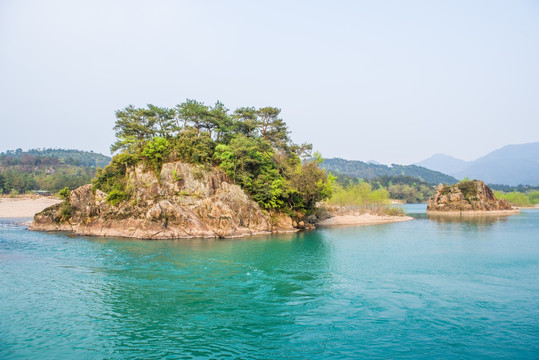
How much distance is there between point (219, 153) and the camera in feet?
143

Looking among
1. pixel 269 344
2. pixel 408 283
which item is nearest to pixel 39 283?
pixel 269 344

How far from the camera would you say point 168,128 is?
4638cm

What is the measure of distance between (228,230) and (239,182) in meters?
7.55

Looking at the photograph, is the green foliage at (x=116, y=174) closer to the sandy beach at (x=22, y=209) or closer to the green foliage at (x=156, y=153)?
the green foliage at (x=156, y=153)

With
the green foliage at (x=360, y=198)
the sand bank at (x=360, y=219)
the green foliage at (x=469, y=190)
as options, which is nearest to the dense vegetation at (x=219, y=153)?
the sand bank at (x=360, y=219)

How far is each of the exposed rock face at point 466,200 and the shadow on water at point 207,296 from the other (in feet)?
253

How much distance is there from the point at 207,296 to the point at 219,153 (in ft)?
91.1

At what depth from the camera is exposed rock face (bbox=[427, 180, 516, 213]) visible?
303 feet

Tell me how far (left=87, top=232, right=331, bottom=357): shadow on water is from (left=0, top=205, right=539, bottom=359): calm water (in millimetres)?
72

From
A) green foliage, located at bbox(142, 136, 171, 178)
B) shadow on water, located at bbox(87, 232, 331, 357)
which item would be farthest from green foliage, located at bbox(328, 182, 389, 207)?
shadow on water, located at bbox(87, 232, 331, 357)

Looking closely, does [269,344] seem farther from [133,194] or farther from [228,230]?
[133,194]

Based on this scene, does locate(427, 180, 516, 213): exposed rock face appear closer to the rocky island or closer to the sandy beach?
the rocky island

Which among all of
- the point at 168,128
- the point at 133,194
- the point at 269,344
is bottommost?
the point at 269,344

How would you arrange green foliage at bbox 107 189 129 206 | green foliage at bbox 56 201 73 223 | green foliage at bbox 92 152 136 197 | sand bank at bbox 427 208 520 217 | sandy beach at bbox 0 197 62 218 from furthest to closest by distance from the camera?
sand bank at bbox 427 208 520 217 → sandy beach at bbox 0 197 62 218 → green foliage at bbox 56 201 73 223 → green foliage at bbox 92 152 136 197 → green foliage at bbox 107 189 129 206
